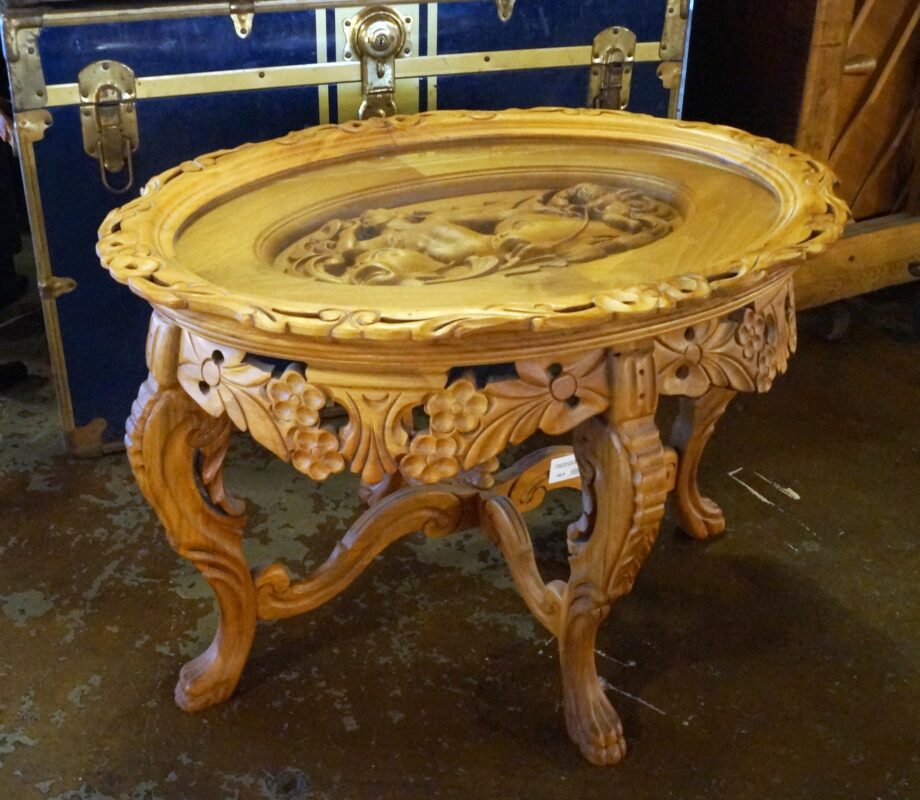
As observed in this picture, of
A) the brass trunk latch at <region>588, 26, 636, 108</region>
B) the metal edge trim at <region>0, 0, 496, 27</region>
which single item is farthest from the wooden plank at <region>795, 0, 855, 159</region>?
the metal edge trim at <region>0, 0, 496, 27</region>

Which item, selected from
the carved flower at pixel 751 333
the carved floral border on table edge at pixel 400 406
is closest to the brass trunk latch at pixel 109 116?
the carved floral border on table edge at pixel 400 406

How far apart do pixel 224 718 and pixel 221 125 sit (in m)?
1.10

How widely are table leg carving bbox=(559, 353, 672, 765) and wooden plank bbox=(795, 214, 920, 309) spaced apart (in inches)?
52.4

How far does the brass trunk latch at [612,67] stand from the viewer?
92.6 inches

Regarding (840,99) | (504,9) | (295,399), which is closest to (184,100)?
(504,9)

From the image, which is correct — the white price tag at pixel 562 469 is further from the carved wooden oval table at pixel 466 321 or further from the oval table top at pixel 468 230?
the oval table top at pixel 468 230

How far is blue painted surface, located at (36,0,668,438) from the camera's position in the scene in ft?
6.84

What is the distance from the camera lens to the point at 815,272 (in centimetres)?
271

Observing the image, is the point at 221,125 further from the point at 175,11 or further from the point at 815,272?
the point at 815,272

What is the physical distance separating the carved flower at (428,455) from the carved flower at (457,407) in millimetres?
13

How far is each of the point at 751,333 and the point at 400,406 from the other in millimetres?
489

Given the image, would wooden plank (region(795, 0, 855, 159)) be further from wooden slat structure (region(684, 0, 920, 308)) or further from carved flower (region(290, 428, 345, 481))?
carved flower (region(290, 428, 345, 481))

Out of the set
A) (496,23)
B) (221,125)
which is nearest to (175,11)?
(221,125)

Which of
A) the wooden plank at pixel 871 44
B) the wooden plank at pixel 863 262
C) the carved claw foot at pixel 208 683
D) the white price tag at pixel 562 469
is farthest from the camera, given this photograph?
the wooden plank at pixel 863 262
